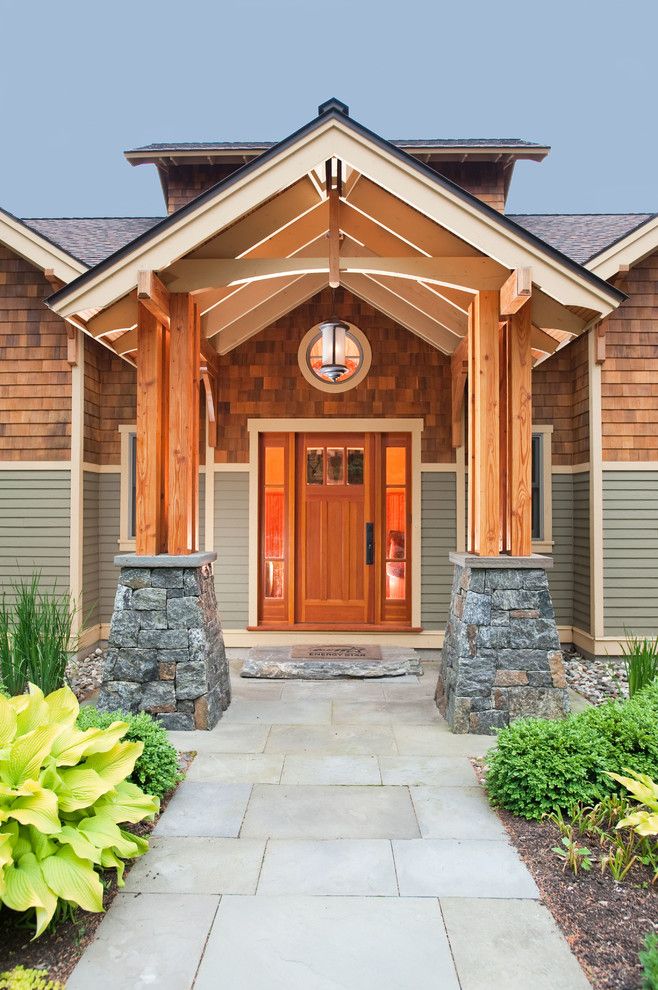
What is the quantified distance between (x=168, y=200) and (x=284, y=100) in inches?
5750

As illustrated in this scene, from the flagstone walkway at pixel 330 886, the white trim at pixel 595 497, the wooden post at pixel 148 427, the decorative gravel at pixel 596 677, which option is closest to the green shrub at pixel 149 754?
the flagstone walkway at pixel 330 886

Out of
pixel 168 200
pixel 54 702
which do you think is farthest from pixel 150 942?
pixel 168 200

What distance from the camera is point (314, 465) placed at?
281 inches

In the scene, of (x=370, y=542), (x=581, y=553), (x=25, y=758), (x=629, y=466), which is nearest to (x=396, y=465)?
(x=370, y=542)

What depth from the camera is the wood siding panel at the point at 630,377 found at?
21.6 feet

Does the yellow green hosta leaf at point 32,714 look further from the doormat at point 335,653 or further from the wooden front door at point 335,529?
the wooden front door at point 335,529

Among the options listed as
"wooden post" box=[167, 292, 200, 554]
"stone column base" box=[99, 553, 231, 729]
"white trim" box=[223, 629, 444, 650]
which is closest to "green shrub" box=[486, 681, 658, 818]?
"stone column base" box=[99, 553, 231, 729]

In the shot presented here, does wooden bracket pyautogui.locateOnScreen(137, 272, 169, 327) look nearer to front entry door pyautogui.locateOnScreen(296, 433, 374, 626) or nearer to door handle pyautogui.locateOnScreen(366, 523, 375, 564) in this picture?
front entry door pyautogui.locateOnScreen(296, 433, 374, 626)

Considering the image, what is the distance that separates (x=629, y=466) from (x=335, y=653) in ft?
10.7

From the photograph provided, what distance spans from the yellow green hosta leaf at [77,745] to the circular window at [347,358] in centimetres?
480

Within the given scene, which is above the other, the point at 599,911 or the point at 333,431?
the point at 333,431

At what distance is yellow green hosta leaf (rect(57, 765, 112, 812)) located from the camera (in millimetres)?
2445

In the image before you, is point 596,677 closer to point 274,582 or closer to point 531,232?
point 274,582

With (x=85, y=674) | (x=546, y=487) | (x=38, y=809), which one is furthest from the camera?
(x=546, y=487)
